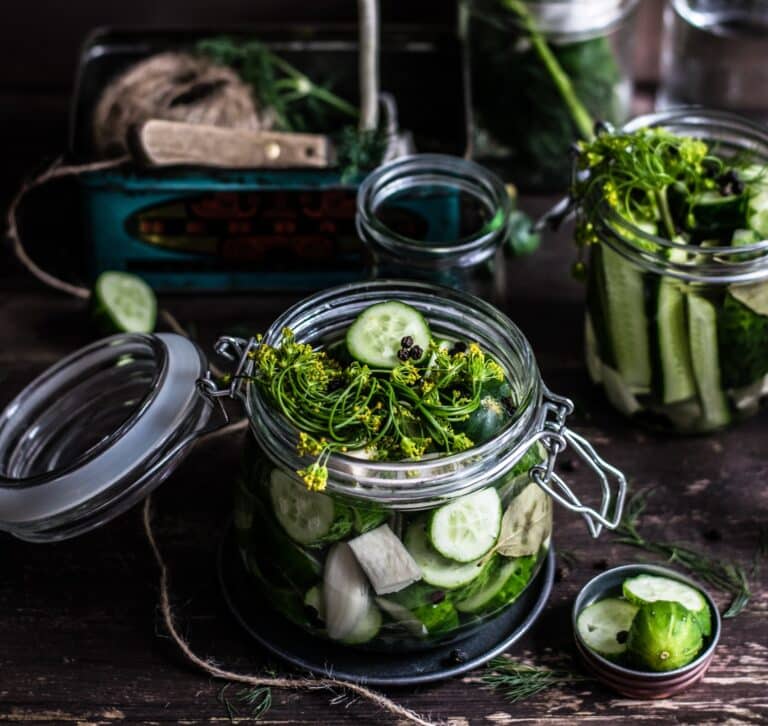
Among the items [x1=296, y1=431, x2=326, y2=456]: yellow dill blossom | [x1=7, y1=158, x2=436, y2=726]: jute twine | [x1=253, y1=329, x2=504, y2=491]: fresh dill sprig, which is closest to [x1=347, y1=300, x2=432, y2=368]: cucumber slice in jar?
[x1=253, y1=329, x2=504, y2=491]: fresh dill sprig

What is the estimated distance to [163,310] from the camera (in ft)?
6.18

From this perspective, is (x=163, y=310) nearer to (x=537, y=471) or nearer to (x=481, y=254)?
(x=481, y=254)

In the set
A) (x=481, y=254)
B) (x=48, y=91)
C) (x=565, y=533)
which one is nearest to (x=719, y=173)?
(x=481, y=254)

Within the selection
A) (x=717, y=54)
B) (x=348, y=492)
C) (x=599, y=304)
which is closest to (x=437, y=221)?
(x=599, y=304)

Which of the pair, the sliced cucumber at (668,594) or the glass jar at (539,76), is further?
the glass jar at (539,76)

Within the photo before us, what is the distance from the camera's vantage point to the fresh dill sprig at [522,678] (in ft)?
4.49

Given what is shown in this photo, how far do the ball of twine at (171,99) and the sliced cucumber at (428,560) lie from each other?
0.90 metres

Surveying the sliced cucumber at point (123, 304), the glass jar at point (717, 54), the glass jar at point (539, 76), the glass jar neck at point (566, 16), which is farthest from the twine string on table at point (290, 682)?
the glass jar at point (717, 54)

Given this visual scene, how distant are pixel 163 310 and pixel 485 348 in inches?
25.7

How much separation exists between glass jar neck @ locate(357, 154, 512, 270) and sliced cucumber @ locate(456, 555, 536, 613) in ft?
1.38

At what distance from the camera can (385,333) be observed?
1323 millimetres

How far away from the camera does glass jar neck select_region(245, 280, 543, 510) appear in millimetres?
1208

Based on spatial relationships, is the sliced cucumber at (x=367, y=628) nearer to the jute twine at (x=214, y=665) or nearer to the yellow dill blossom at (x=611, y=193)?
the jute twine at (x=214, y=665)

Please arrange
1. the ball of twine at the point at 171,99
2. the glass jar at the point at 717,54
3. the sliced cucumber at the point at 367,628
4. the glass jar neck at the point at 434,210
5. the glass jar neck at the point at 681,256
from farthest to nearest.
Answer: the glass jar at the point at 717,54 → the ball of twine at the point at 171,99 → the glass jar neck at the point at 434,210 → the glass jar neck at the point at 681,256 → the sliced cucumber at the point at 367,628
